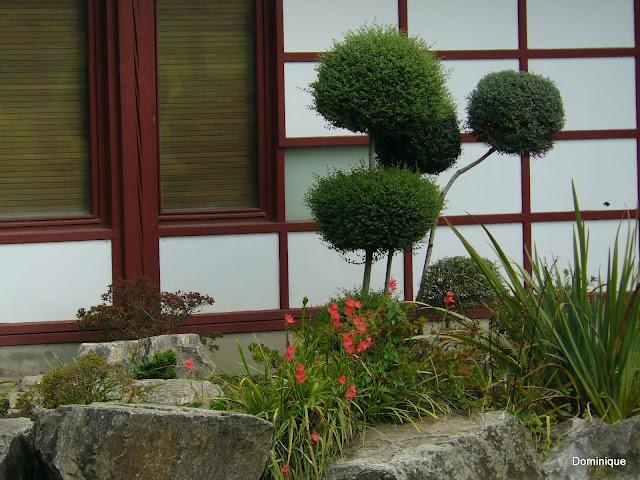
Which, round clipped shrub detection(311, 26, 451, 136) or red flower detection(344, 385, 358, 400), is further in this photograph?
round clipped shrub detection(311, 26, 451, 136)

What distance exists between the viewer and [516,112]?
8500 mm

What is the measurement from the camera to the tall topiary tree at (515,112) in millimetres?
8516

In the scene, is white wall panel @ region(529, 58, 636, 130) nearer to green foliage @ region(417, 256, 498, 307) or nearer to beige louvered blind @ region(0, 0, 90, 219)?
green foliage @ region(417, 256, 498, 307)

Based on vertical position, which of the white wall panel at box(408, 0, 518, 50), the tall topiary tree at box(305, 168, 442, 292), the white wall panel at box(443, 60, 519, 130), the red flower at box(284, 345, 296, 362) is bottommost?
the red flower at box(284, 345, 296, 362)

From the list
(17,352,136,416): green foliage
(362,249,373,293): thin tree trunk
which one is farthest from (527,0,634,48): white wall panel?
(17,352,136,416): green foliage

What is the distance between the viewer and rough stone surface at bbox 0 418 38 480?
553cm

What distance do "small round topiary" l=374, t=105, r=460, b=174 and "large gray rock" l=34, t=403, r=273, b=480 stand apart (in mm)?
3545

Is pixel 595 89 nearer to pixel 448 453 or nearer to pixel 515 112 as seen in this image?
pixel 515 112

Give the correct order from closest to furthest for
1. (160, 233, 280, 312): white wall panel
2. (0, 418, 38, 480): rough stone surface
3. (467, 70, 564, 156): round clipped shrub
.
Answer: (0, 418, 38, 480): rough stone surface
(467, 70, 564, 156): round clipped shrub
(160, 233, 280, 312): white wall panel

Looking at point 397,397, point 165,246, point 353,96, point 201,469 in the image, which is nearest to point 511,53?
point 353,96

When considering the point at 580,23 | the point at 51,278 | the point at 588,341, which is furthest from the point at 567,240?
the point at 51,278

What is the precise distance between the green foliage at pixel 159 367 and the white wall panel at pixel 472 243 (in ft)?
9.86

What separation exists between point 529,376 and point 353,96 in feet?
8.32

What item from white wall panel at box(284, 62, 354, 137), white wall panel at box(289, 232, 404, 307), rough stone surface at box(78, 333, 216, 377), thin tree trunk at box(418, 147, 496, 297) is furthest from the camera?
white wall panel at box(289, 232, 404, 307)
